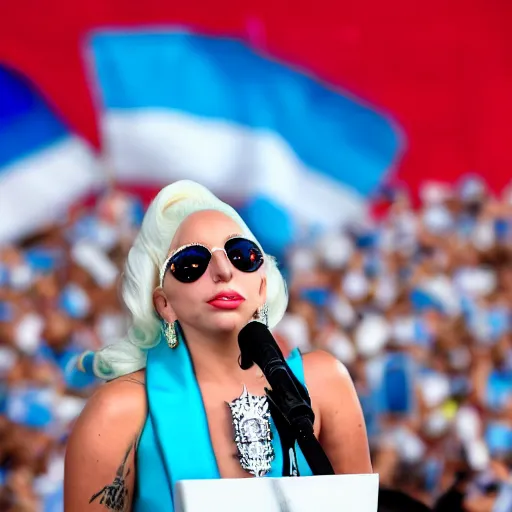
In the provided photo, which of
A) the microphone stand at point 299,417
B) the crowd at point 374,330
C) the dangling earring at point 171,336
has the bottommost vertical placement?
the microphone stand at point 299,417

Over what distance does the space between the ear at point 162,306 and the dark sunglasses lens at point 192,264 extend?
0.07m

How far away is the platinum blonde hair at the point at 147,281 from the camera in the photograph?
2.04m

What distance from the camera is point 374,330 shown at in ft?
15.0

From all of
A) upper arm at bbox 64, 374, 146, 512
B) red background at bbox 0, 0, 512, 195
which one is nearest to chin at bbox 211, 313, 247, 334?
upper arm at bbox 64, 374, 146, 512

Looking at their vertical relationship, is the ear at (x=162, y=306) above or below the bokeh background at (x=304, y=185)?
below

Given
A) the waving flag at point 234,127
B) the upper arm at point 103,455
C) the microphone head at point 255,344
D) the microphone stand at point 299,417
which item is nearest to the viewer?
the microphone stand at point 299,417

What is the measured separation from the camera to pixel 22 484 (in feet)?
11.7

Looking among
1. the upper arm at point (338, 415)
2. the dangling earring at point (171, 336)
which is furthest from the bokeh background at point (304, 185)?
the dangling earring at point (171, 336)

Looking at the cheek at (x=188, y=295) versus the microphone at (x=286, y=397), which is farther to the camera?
the cheek at (x=188, y=295)

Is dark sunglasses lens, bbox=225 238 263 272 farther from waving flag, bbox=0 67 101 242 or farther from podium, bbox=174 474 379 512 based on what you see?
waving flag, bbox=0 67 101 242

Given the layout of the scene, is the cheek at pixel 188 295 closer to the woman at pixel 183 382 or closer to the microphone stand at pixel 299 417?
the woman at pixel 183 382

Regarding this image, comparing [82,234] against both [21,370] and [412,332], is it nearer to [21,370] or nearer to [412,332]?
[21,370]

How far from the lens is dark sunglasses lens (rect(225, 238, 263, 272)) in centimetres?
195

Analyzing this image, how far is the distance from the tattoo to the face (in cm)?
25
